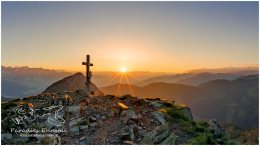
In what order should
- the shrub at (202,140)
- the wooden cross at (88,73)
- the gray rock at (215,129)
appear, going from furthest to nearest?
the wooden cross at (88,73)
the gray rock at (215,129)
the shrub at (202,140)

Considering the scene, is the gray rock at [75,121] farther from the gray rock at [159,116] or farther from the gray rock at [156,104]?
the gray rock at [156,104]

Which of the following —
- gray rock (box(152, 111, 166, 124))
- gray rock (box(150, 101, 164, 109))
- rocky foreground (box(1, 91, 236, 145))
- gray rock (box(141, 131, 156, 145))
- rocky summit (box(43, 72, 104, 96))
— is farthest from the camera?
rocky summit (box(43, 72, 104, 96))

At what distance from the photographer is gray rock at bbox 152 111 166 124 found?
19100 millimetres

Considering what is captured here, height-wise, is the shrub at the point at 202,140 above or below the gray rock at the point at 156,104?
below

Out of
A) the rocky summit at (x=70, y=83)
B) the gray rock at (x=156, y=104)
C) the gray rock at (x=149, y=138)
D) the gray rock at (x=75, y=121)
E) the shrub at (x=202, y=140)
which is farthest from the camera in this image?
the rocky summit at (x=70, y=83)

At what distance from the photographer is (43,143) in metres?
16.3

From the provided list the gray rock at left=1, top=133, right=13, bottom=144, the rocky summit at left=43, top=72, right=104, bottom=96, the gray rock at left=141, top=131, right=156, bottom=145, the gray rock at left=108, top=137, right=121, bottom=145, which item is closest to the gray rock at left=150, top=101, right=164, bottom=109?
the gray rock at left=141, top=131, right=156, bottom=145

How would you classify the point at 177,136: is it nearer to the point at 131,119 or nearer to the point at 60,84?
the point at 131,119

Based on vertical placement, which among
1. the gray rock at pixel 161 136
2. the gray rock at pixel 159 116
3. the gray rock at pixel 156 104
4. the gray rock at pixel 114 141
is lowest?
the gray rock at pixel 114 141

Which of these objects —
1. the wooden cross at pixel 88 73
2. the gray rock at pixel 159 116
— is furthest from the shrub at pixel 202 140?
the wooden cross at pixel 88 73

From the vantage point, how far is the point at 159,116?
19656mm

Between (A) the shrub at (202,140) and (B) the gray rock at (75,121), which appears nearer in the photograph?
(A) the shrub at (202,140)

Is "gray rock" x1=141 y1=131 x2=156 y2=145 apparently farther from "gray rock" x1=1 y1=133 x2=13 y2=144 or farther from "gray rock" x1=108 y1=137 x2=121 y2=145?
"gray rock" x1=1 y1=133 x2=13 y2=144

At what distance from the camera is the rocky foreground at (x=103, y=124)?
55.9 ft
